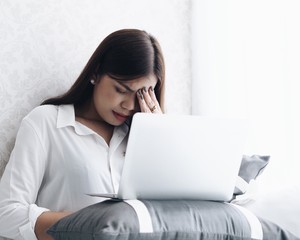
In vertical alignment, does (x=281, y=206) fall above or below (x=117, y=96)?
below

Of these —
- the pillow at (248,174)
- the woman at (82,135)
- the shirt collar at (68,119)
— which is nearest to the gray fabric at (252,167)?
the pillow at (248,174)

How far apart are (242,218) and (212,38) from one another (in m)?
1.11

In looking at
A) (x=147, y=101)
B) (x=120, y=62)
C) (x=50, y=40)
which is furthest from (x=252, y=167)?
(x=50, y=40)

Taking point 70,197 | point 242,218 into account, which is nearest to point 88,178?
point 70,197

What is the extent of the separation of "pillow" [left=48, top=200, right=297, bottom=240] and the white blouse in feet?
1.18

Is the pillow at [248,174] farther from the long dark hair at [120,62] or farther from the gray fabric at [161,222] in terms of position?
the long dark hair at [120,62]

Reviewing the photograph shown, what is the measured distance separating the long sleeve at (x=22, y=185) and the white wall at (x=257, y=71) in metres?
0.75

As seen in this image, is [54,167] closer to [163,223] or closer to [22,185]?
[22,185]

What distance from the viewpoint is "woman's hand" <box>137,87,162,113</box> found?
1663mm

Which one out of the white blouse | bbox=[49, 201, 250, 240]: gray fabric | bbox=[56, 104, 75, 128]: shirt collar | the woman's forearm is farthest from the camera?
bbox=[56, 104, 75, 128]: shirt collar

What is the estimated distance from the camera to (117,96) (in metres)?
1.64

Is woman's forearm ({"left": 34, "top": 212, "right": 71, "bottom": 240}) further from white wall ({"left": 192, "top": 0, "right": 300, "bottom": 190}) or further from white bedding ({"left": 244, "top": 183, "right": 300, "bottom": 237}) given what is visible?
white wall ({"left": 192, "top": 0, "right": 300, "bottom": 190})

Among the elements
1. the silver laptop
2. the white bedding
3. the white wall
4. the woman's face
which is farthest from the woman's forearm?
the white wall

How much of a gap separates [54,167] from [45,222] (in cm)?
25
